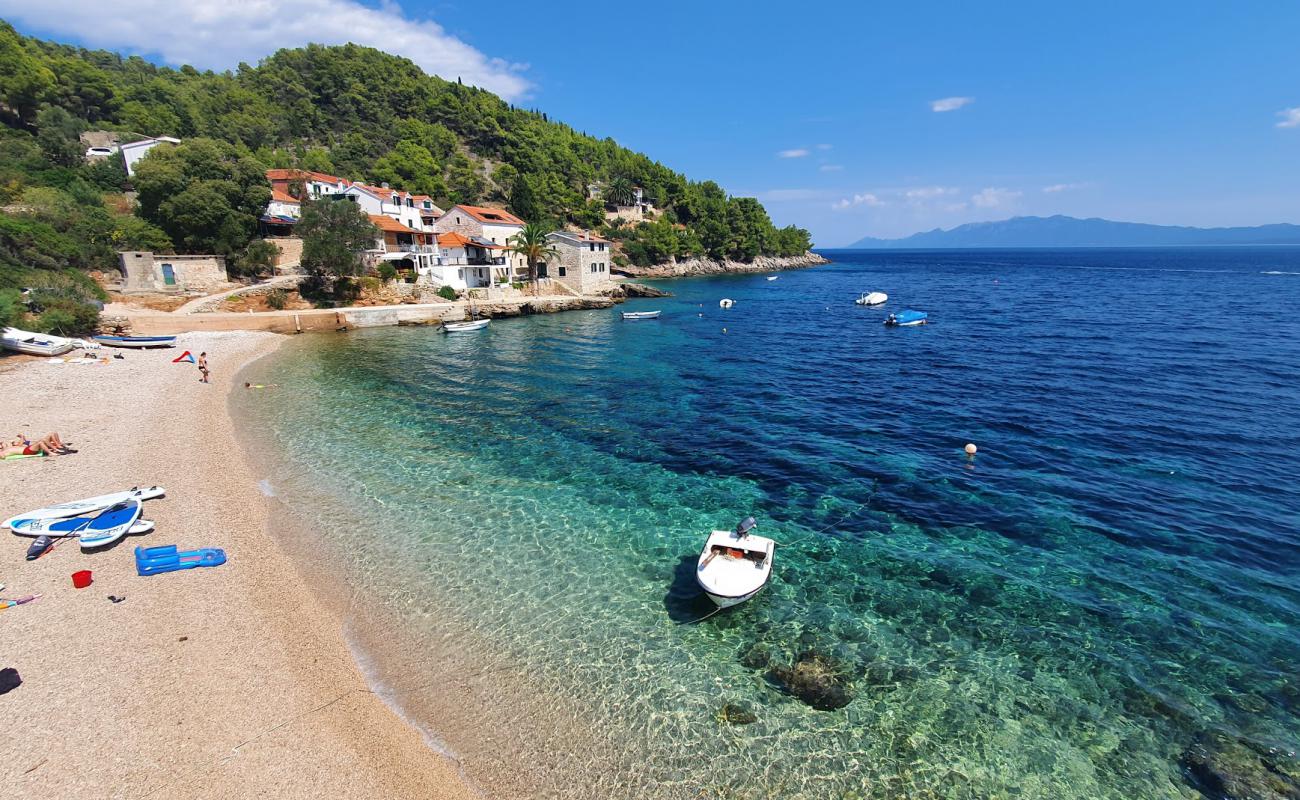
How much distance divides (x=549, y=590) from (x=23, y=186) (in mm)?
86613

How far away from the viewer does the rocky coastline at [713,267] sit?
12425 centimetres

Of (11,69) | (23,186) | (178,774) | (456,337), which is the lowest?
(178,774)

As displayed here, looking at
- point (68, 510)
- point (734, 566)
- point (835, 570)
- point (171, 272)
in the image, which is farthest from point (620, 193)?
point (734, 566)

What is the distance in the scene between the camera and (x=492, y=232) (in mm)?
77875

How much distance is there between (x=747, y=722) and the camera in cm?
1073

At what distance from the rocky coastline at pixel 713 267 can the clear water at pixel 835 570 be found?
92899 mm

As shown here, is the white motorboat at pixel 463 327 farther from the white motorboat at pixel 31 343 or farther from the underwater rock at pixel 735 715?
the underwater rock at pixel 735 715

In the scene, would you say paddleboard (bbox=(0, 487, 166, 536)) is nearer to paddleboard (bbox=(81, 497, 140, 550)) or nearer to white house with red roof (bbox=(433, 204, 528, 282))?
paddleboard (bbox=(81, 497, 140, 550))

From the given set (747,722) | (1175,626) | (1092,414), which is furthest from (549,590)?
(1092,414)

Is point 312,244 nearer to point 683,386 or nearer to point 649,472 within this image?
point 683,386

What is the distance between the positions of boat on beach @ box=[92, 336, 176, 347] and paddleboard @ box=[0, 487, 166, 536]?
29181mm

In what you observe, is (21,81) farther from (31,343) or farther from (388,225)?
(31,343)

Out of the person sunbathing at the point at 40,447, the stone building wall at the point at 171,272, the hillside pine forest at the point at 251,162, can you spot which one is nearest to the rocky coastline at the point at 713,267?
the hillside pine forest at the point at 251,162

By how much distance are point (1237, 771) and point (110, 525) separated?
28.4 m
